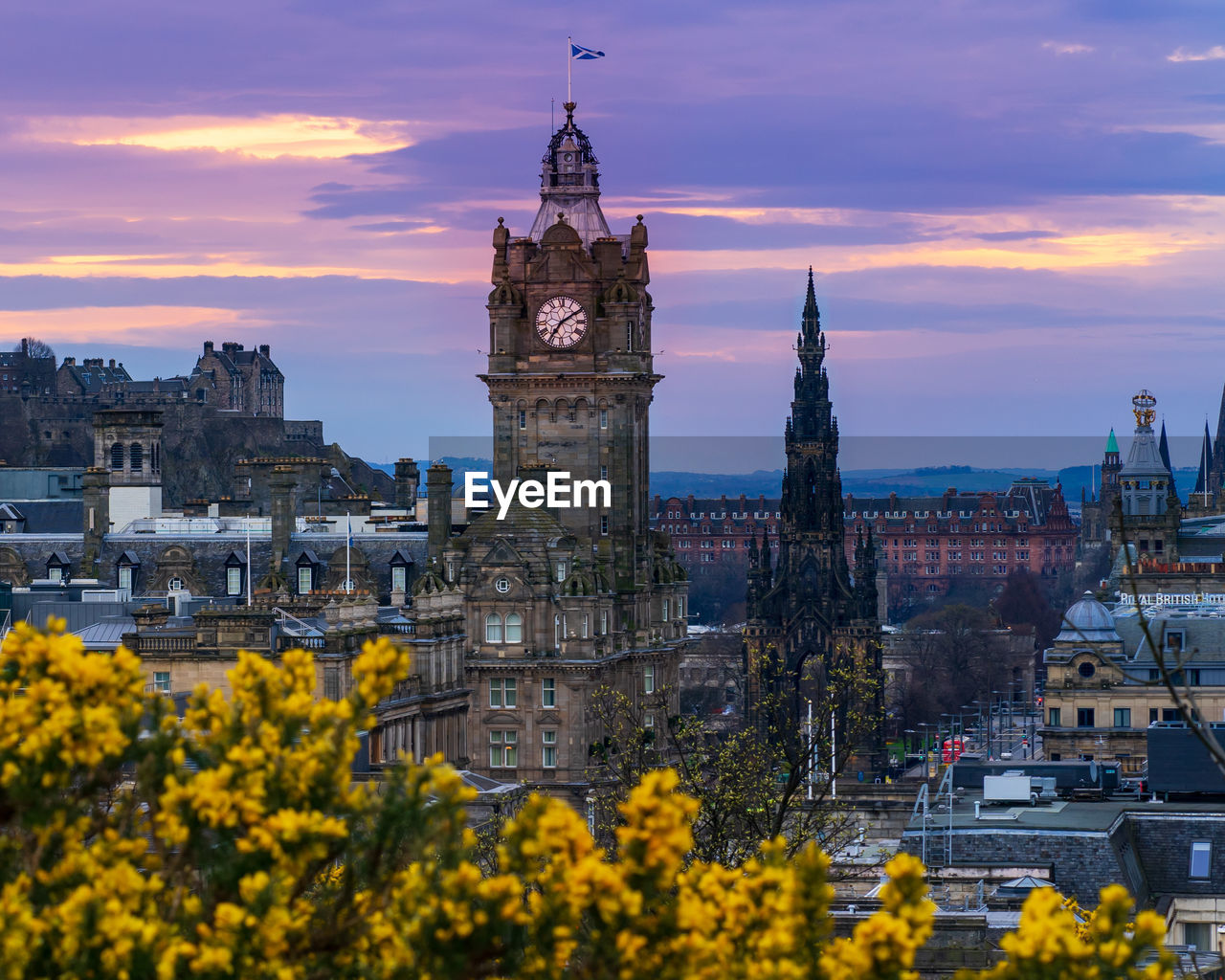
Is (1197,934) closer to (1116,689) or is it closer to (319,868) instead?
(319,868)

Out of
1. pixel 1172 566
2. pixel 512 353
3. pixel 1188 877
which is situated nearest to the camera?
pixel 1188 877

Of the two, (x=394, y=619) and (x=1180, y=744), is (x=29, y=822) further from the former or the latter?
(x=394, y=619)

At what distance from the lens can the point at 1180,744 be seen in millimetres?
84375

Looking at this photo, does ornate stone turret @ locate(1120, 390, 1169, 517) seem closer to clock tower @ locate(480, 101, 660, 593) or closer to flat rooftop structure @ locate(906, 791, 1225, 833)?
clock tower @ locate(480, 101, 660, 593)

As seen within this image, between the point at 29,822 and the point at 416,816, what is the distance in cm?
363

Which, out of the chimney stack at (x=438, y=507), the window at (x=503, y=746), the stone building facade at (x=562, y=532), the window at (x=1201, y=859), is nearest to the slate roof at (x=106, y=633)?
the stone building facade at (x=562, y=532)

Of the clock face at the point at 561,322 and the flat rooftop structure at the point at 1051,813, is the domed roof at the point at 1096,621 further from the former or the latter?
the flat rooftop structure at the point at 1051,813

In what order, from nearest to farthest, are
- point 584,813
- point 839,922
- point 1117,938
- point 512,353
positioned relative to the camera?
point 1117,938, point 839,922, point 584,813, point 512,353

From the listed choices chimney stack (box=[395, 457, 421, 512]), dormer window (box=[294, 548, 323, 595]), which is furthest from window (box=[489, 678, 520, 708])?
chimney stack (box=[395, 457, 421, 512])

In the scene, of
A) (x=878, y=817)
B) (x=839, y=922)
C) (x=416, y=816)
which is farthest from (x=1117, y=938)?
(x=878, y=817)

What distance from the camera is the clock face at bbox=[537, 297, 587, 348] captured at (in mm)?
125500

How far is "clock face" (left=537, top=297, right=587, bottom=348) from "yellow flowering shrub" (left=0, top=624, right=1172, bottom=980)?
323 ft

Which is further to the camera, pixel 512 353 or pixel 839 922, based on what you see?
pixel 512 353

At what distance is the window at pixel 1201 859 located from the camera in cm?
6744
